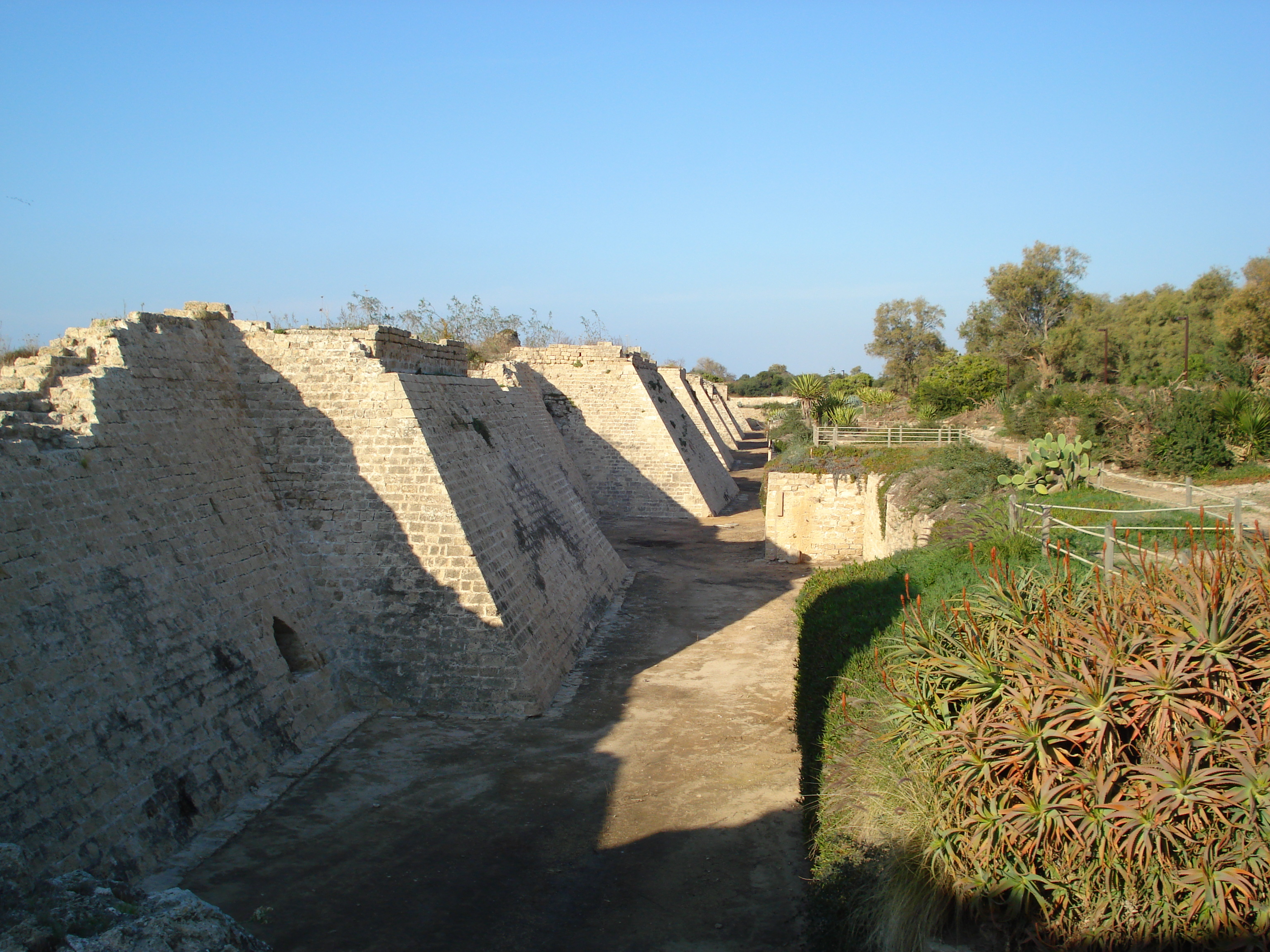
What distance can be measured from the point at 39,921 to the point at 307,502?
290 inches

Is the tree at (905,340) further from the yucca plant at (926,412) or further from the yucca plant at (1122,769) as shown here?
the yucca plant at (1122,769)

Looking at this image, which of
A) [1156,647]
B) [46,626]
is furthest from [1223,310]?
[46,626]

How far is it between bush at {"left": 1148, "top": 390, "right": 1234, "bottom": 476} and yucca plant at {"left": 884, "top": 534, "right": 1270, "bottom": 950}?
44.5 ft

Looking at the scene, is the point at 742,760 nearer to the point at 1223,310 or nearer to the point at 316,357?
the point at 316,357

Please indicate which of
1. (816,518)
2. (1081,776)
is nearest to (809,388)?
(816,518)

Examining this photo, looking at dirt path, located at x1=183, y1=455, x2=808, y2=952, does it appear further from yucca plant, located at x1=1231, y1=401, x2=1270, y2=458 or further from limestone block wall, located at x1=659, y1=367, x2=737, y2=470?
limestone block wall, located at x1=659, y1=367, x2=737, y2=470

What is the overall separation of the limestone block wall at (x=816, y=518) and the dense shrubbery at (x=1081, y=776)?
13.3 meters

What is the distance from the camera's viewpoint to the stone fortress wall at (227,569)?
620 cm

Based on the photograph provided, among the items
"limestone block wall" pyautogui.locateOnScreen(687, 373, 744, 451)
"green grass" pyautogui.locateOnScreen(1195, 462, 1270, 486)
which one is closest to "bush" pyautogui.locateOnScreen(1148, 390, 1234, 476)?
"green grass" pyautogui.locateOnScreen(1195, 462, 1270, 486)

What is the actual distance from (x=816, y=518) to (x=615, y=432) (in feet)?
26.7

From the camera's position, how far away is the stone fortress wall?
6.20m

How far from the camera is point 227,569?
28.6ft

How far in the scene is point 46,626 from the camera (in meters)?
6.27

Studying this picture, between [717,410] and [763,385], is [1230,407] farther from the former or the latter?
[763,385]
